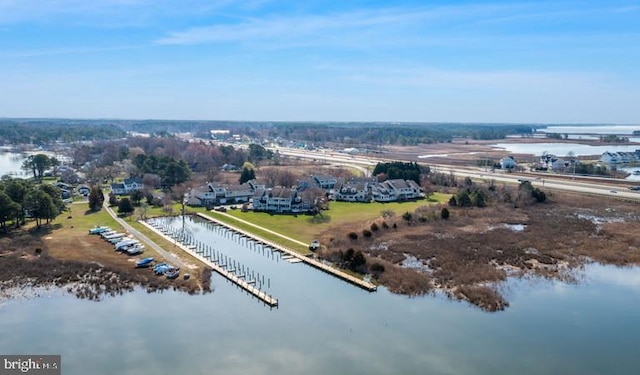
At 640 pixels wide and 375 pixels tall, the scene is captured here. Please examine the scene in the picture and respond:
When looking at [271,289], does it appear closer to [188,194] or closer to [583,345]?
[583,345]

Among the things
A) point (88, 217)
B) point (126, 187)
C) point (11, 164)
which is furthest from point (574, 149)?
point (11, 164)

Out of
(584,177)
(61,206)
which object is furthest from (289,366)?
(584,177)

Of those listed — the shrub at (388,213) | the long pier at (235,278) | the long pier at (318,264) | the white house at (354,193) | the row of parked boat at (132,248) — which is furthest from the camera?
the white house at (354,193)

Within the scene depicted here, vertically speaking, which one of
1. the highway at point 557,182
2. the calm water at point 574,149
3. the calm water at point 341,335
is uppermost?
the calm water at point 574,149

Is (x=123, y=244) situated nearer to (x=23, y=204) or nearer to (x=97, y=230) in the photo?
(x=97, y=230)

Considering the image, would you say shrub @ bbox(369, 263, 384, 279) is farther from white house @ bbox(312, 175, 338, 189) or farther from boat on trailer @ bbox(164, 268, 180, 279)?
white house @ bbox(312, 175, 338, 189)

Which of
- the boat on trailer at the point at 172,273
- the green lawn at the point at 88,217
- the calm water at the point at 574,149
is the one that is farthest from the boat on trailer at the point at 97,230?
the calm water at the point at 574,149

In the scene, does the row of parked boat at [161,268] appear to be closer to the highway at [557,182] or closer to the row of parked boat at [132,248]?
the row of parked boat at [132,248]
